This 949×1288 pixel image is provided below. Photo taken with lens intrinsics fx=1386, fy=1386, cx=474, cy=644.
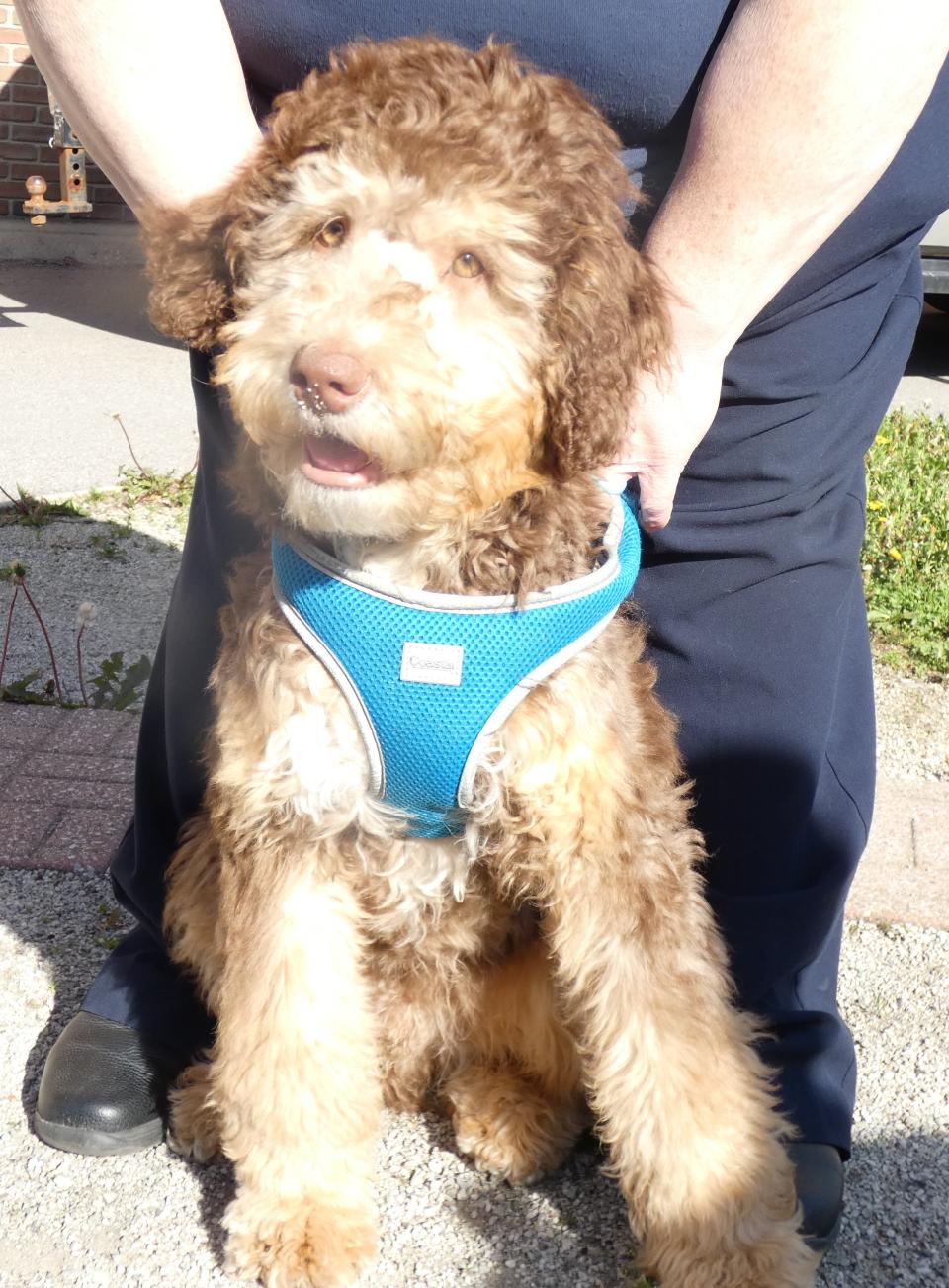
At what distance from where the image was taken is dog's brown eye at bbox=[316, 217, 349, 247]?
2002 mm

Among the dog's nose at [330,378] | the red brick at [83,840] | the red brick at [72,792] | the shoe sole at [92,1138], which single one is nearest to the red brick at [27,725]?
the red brick at [72,792]

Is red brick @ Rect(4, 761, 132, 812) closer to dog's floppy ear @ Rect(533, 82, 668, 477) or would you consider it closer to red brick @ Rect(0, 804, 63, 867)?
red brick @ Rect(0, 804, 63, 867)

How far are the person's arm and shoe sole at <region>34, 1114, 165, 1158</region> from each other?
161cm

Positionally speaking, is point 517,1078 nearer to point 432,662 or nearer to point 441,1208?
point 441,1208

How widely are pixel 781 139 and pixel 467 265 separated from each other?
21.0 inches

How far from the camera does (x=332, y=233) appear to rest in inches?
79.3

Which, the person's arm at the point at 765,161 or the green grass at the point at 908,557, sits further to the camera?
the green grass at the point at 908,557

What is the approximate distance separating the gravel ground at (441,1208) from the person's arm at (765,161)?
139 centimetres

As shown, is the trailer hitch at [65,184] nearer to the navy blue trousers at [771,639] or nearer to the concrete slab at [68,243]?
the concrete slab at [68,243]

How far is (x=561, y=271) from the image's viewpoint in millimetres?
1967

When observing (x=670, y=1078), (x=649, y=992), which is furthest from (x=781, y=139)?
(x=670, y=1078)

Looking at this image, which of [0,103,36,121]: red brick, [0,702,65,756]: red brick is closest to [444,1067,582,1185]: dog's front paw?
[0,702,65,756]: red brick

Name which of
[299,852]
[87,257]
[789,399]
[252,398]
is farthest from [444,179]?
[87,257]

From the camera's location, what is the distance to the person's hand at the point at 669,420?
2.22 metres
